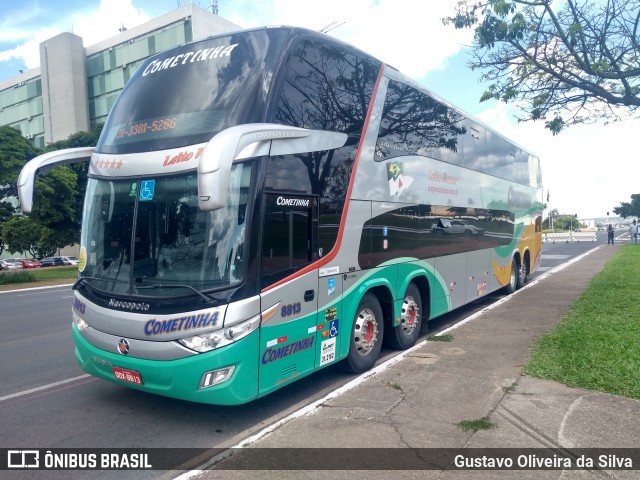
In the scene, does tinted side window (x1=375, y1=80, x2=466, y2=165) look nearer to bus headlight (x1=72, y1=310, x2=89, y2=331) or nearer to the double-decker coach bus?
the double-decker coach bus

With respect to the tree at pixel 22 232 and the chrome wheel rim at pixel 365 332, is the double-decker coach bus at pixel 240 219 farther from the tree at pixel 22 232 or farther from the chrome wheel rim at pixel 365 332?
the tree at pixel 22 232

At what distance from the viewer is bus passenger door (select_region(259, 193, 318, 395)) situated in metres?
4.87

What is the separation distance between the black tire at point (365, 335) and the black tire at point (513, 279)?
7605 mm

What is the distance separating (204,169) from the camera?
148 inches

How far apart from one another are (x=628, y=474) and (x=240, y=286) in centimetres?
346

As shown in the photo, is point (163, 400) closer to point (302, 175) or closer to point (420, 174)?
point (302, 175)

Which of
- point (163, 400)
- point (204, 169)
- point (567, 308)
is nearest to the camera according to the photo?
point (204, 169)

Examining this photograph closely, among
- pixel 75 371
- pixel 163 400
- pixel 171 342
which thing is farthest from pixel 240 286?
pixel 75 371

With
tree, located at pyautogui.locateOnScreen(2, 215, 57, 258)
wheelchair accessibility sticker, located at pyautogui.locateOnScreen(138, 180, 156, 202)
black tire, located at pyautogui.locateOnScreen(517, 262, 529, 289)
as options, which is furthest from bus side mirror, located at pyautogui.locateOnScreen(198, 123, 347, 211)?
tree, located at pyautogui.locateOnScreen(2, 215, 57, 258)

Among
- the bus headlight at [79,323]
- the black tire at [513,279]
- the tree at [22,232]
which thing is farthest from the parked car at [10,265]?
the bus headlight at [79,323]

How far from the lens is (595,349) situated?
271 inches

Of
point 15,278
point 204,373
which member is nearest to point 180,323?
point 204,373

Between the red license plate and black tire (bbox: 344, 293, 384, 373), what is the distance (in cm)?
261

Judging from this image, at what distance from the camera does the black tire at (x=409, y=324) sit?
7.52 meters
